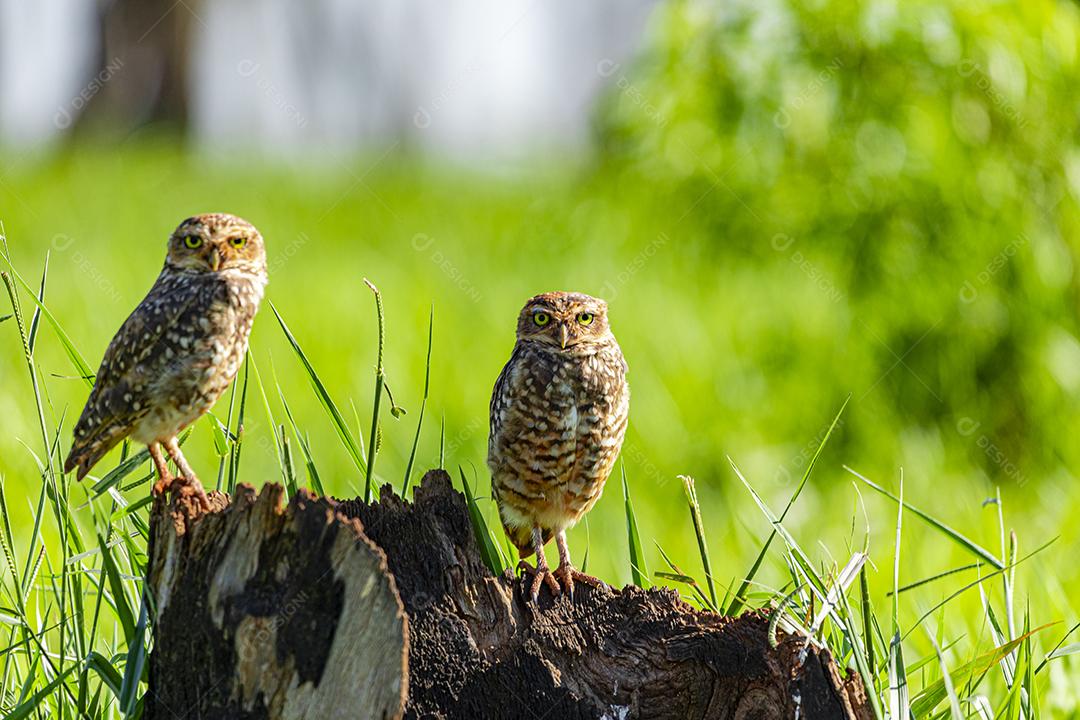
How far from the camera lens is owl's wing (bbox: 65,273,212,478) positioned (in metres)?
2.34

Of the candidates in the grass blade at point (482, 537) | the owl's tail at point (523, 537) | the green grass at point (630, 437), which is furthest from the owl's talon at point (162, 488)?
the owl's tail at point (523, 537)

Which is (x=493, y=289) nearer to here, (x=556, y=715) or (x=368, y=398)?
(x=368, y=398)

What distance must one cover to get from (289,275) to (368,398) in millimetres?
2936

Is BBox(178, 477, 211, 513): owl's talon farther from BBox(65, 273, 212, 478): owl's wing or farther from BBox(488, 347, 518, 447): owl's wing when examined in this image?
→ BBox(488, 347, 518, 447): owl's wing

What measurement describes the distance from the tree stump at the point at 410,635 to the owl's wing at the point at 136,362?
0.23 metres

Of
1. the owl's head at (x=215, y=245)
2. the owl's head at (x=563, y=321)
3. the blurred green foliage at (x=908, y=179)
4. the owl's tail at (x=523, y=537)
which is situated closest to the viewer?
the owl's head at (x=215, y=245)

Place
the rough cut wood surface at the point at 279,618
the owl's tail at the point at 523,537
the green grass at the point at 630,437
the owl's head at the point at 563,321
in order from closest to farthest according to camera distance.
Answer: the rough cut wood surface at the point at 279,618 < the green grass at the point at 630,437 < the owl's head at the point at 563,321 < the owl's tail at the point at 523,537

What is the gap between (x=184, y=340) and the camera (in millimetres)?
2338

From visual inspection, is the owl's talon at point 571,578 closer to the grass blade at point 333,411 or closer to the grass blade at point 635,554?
the grass blade at point 635,554

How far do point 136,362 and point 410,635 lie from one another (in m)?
0.74

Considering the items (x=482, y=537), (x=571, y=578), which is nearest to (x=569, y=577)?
(x=571, y=578)

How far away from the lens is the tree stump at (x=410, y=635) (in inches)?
79.5

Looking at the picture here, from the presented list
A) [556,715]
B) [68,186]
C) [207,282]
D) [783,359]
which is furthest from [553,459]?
[68,186]

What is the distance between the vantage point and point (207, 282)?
2373 millimetres
